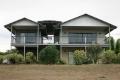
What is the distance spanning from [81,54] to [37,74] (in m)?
10.8

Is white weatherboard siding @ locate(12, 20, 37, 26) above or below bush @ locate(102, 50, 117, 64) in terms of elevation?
above

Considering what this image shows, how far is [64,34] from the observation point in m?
42.3

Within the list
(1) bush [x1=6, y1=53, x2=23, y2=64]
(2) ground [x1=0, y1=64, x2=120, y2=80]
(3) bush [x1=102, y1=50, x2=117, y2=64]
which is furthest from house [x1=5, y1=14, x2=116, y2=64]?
(2) ground [x1=0, y1=64, x2=120, y2=80]

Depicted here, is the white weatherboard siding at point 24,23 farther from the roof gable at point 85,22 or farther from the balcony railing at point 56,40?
the roof gable at point 85,22

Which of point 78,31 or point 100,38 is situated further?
point 78,31

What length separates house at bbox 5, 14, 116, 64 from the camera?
4044 centimetres

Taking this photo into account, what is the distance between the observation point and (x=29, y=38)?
41.7 m

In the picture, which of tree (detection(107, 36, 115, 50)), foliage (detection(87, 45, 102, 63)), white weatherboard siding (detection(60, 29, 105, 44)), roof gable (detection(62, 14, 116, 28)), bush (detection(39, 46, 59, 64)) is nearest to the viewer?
bush (detection(39, 46, 59, 64))

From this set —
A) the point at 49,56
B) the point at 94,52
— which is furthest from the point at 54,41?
the point at 49,56

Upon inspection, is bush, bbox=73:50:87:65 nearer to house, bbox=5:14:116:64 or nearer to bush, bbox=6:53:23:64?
bush, bbox=6:53:23:64

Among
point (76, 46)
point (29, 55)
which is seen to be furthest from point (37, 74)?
point (76, 46)

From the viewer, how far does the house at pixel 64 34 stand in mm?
40438

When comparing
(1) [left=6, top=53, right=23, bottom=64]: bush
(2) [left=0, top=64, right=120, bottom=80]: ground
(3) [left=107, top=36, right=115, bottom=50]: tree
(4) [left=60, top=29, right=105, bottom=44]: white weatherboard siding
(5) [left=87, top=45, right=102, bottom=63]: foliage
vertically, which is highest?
(4) [left=60, top=29, right=105, bottom=44]: white weatherboard siding

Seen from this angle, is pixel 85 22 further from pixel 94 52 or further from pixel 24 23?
pixel 94 52
